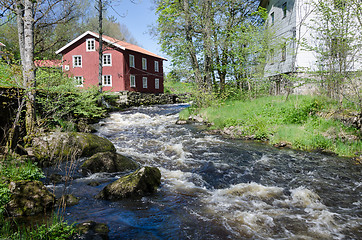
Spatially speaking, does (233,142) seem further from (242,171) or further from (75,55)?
(75,55)

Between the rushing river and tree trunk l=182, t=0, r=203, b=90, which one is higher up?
tree trunk l=182, t=0, r=203, b=90

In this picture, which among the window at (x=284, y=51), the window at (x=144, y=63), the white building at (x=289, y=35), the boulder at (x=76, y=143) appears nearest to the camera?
the boulder at (x=76, y=143)

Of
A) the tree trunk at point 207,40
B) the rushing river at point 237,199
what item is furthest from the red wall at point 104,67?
the rushing river at point 237,199

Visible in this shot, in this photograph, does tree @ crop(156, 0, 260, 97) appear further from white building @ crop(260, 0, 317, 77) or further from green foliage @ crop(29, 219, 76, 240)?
green foliage @ crop(29, 219, 76, 240)

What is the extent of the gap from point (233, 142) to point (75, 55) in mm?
26315

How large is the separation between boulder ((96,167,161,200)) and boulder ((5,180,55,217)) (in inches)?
38.7

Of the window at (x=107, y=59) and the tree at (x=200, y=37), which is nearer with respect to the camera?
the tree at (x=200, y=37)

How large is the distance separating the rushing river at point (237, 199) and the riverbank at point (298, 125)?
30.7 inches

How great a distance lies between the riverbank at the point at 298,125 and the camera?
8125 mm

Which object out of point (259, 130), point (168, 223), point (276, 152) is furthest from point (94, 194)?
point (259, 130)

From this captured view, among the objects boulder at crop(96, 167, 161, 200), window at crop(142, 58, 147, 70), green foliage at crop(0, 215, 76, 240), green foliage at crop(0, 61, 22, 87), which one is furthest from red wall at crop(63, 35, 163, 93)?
green foliage at crop(0, 215, 76, 240)

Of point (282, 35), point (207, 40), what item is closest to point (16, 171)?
point (207, 40)

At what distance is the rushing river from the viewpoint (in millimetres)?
3592

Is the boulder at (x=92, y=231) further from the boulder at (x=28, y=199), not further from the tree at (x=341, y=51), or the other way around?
the tree at (x=341, y=51)
